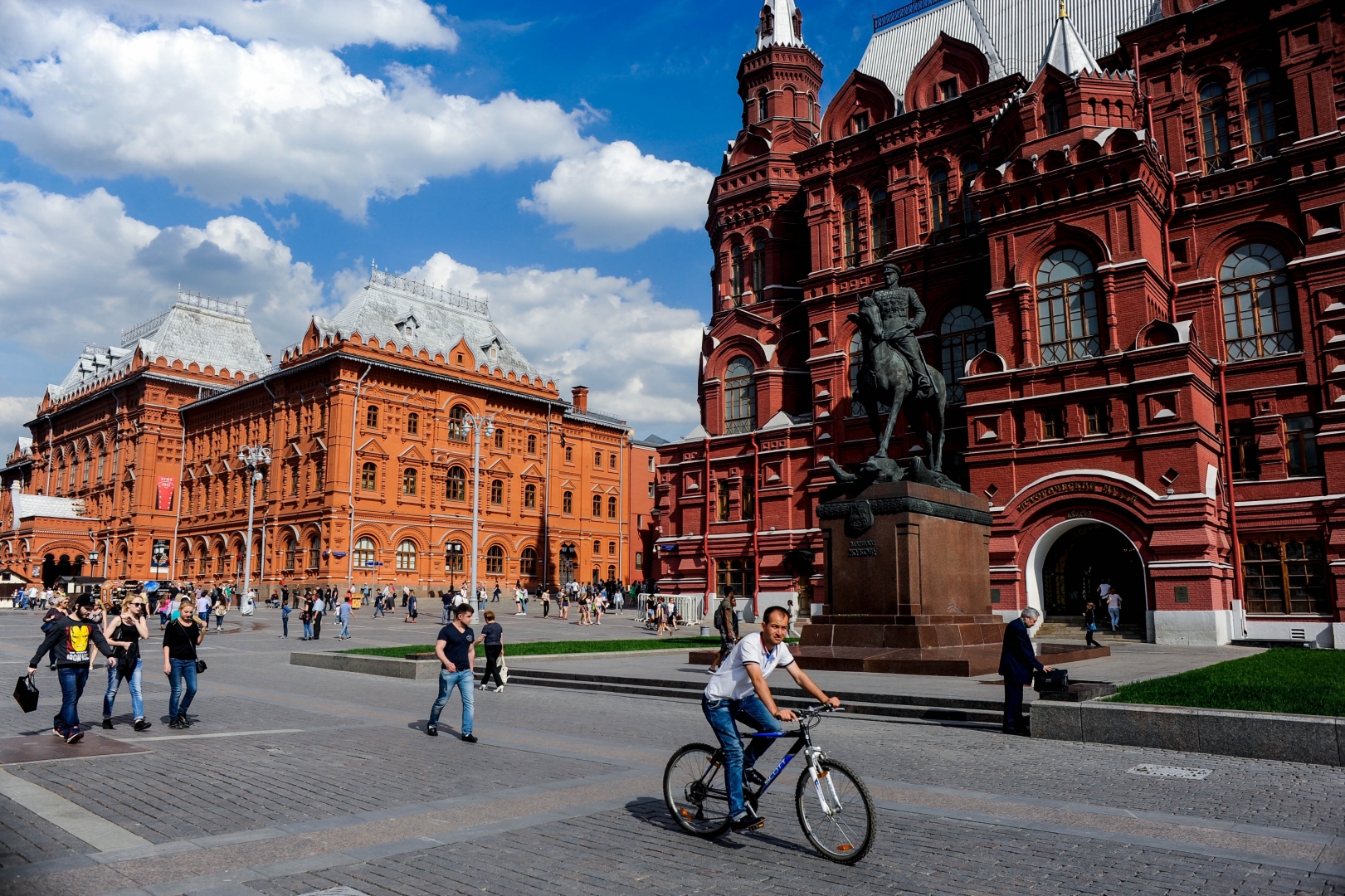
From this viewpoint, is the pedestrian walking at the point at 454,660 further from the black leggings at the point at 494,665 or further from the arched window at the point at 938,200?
the arched window at the point at 938,200

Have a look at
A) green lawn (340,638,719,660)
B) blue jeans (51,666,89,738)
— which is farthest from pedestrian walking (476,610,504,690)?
blue jeans (51,666,89,738)

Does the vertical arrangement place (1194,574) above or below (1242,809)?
above

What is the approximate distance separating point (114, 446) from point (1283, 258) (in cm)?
8017

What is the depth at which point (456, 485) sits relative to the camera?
64.9m

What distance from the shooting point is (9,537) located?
80000mm

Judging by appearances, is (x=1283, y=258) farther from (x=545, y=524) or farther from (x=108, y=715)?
(x=545, y=524)

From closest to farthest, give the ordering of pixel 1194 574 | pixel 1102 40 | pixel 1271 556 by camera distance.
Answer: pixel 1194 574 → pixel 1271 556 → pixel 1102 40

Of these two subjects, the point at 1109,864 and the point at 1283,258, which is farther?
the point at 1283,258

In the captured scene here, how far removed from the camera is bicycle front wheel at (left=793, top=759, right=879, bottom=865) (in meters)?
6.30

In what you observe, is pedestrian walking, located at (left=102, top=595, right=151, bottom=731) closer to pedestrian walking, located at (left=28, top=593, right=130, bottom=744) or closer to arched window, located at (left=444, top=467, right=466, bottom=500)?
pedestrian walking, located at (left=28, top=593, right=130, bottom=744)

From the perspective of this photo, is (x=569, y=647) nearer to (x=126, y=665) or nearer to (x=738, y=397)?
(x=126, y=665)

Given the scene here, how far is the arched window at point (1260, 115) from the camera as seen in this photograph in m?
31.6

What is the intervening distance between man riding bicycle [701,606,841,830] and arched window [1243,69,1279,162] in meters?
32.6

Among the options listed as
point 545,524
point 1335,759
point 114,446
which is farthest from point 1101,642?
point 114,446
